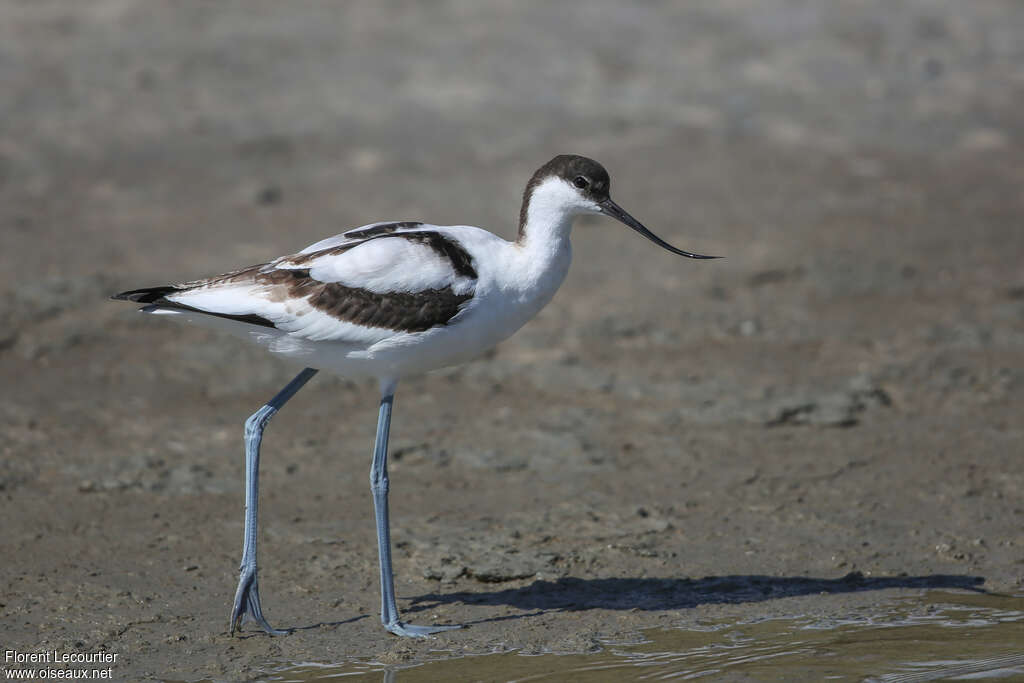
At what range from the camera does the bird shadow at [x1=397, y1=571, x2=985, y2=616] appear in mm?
5320

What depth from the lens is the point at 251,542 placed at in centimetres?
502

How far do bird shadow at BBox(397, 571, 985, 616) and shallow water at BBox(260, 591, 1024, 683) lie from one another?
0.21m

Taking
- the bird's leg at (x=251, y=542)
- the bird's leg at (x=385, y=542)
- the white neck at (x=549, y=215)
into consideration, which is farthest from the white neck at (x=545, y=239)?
the bird's leg at (x=251, y=542)

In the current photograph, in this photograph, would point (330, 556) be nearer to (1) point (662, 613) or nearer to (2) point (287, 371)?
(1) point (662, 613)

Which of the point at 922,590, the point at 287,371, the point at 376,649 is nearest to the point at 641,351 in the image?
the point at 287,371

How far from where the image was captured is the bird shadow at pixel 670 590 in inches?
209

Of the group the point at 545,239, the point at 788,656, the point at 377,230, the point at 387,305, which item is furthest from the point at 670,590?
the point at 377,230

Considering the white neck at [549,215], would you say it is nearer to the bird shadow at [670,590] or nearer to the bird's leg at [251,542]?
the bird's leg at [251,542]

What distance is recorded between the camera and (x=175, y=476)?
20.8ft

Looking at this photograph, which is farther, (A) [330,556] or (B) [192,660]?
(A) [330,556]

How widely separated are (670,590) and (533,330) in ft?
9.77

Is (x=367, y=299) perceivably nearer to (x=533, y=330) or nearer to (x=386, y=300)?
(x=386, y=300)

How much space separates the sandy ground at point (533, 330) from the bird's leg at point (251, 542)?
10 cm

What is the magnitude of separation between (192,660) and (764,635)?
2.10 m
